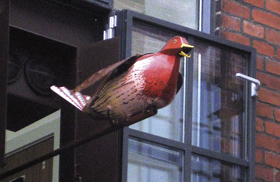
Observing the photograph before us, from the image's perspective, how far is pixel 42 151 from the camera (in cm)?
403

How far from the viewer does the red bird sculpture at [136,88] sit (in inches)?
104

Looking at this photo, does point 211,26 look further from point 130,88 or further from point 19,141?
point 130,88

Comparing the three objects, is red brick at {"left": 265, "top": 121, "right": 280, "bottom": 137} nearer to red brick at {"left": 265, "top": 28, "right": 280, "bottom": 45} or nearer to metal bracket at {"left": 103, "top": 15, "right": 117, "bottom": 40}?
red brick at {"left": 265, "top": 28, "right": 280, "bottom": 45}

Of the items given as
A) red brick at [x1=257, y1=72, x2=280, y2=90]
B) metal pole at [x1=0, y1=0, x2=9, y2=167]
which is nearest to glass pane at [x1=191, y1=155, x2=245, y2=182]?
red brick at [x1=257, y1=72, x2=280, y2=90]

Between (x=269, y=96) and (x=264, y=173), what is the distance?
0.40 m

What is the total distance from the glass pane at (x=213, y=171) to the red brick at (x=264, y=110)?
0.41 m

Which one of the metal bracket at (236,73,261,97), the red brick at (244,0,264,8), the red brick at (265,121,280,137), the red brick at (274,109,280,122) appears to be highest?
the red brick at (244,0,264,8)

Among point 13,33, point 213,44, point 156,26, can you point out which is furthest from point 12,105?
point 213,44

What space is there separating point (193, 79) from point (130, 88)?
3.50ft

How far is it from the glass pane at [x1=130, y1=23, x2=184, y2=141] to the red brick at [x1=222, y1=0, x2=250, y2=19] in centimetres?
55

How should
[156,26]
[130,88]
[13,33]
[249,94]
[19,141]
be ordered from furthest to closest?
1. [19,141]
2. [249,94]
3. [156,26]
4. [13,33]
5. [130,88]

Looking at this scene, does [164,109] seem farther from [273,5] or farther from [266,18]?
[273,5]

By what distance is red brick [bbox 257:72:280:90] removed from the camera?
4055mm

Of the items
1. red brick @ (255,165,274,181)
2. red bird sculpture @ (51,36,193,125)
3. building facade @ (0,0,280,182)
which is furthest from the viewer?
red brick @ (255,165,274,181)
